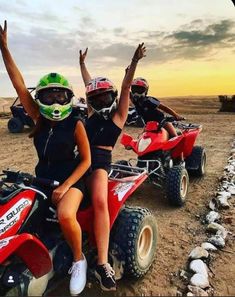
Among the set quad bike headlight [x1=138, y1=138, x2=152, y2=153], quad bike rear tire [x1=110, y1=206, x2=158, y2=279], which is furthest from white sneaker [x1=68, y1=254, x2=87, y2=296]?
quad bike headlight [x1=138, y1=138, x2=152, y2=153]

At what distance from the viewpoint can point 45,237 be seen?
151 inches

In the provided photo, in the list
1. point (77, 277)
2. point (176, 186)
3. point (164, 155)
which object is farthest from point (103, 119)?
point (164, 155)

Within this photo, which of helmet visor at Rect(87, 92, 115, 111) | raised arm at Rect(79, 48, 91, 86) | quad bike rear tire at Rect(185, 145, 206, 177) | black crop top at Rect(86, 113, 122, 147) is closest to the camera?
helmet visor at Rect(87, 92, 115, 111)

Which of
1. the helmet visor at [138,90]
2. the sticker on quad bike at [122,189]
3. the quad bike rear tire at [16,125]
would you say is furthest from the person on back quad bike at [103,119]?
the quad bike rear tire at [16,125]

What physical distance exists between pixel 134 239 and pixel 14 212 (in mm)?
1243

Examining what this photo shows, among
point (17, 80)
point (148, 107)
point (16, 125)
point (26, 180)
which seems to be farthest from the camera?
point (16, 125)

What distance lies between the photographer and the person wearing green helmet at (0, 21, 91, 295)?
3721 millimetres

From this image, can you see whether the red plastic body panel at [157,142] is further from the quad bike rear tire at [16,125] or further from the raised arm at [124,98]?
the quad bike rear tire at [16,125]

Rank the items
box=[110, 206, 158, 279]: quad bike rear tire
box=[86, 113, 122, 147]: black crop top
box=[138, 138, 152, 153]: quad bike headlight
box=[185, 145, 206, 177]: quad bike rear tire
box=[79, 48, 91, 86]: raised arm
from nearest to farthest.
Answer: box=[110, 206, 158, 279]: quad bike rear tire, box=[86, 113, 122, 147]: black crop top, box=[79, 48, 91, 86]: raised arm, box=[138, 138, 152, 153]: quad bike headlight, box=[185, 145, 206, 177]: quad bike rear tire

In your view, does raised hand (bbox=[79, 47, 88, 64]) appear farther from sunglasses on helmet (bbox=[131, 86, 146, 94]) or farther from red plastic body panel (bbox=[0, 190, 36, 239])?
red plastic body panel (bbox=[0, 190, 36, 239])

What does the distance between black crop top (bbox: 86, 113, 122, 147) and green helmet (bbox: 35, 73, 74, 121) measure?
0.92m

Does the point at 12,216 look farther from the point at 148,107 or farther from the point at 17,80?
the point at 148,107

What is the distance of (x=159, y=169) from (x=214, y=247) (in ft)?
6.93

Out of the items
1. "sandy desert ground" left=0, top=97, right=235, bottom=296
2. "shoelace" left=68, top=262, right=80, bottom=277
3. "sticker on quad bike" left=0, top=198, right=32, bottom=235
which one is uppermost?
"sticker on quad bike" left=0, top=198, right=32, bottom=235
